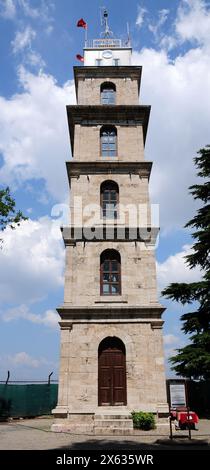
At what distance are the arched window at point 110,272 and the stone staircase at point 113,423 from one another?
5.14 meters

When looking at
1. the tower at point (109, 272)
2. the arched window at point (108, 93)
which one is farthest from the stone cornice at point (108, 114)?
the arched window at point (108, 93)

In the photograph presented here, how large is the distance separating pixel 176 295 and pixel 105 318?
7.09 meters

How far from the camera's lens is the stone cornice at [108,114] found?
2244cm

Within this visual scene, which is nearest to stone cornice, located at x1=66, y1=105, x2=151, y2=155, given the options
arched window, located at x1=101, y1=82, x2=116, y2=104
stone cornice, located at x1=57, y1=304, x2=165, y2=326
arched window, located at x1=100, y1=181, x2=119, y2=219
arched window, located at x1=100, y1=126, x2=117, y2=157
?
arched window, located at x1=100, y1=126, x2=117, y2=157

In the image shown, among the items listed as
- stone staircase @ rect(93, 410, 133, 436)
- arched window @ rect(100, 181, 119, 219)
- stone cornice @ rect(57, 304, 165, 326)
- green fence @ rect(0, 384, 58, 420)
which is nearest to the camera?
stone staircase @ rect(93, 410, 133, 436)

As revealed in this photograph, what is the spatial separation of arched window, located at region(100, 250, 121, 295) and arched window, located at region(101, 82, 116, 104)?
9.77m

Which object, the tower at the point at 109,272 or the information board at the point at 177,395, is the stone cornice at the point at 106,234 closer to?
the tower at the point at 109,272

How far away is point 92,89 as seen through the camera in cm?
2377

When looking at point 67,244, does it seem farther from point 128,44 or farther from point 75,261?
point 128,44

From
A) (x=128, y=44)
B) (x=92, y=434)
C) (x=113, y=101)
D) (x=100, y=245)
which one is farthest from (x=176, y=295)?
(x=128, y=44)

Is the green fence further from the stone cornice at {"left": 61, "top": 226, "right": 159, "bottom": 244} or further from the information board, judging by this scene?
the information board

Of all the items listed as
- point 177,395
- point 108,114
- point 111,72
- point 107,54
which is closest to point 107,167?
point 108,114

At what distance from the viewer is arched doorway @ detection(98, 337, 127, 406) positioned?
55.1ft

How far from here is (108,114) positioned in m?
22.5
